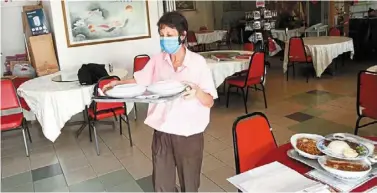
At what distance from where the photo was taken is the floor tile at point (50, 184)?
10.2 feet

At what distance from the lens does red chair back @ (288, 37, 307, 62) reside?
21.5ft

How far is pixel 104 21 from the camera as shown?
5.25m

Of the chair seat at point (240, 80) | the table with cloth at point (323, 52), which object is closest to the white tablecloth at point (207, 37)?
the table with cloth at point (323, 52)

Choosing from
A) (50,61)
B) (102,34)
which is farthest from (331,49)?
(50,61)

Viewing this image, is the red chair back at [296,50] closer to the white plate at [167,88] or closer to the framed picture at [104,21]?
the framed picture at [104,21]

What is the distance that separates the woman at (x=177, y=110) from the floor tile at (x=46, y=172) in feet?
5.87

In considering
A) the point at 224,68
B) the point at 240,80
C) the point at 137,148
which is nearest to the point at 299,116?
the point at 240,80

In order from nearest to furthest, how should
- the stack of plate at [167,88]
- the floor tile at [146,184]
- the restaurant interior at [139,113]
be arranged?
the stack of plate at [167,88]
the restaurant interior at [139,113]
the floor tile at [146,184]

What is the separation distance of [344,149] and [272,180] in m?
0.41

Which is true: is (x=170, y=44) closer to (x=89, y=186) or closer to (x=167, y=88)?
(x=167, y=88)

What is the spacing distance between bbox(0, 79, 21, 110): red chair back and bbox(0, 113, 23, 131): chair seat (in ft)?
0.44

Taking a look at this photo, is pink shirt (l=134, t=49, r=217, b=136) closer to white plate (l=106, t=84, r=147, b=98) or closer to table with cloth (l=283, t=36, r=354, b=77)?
white plate (l=106, t=84, r=147, b=98)

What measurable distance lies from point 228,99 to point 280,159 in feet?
12.5

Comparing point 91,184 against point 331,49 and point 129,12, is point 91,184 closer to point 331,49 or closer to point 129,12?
point 129,12
